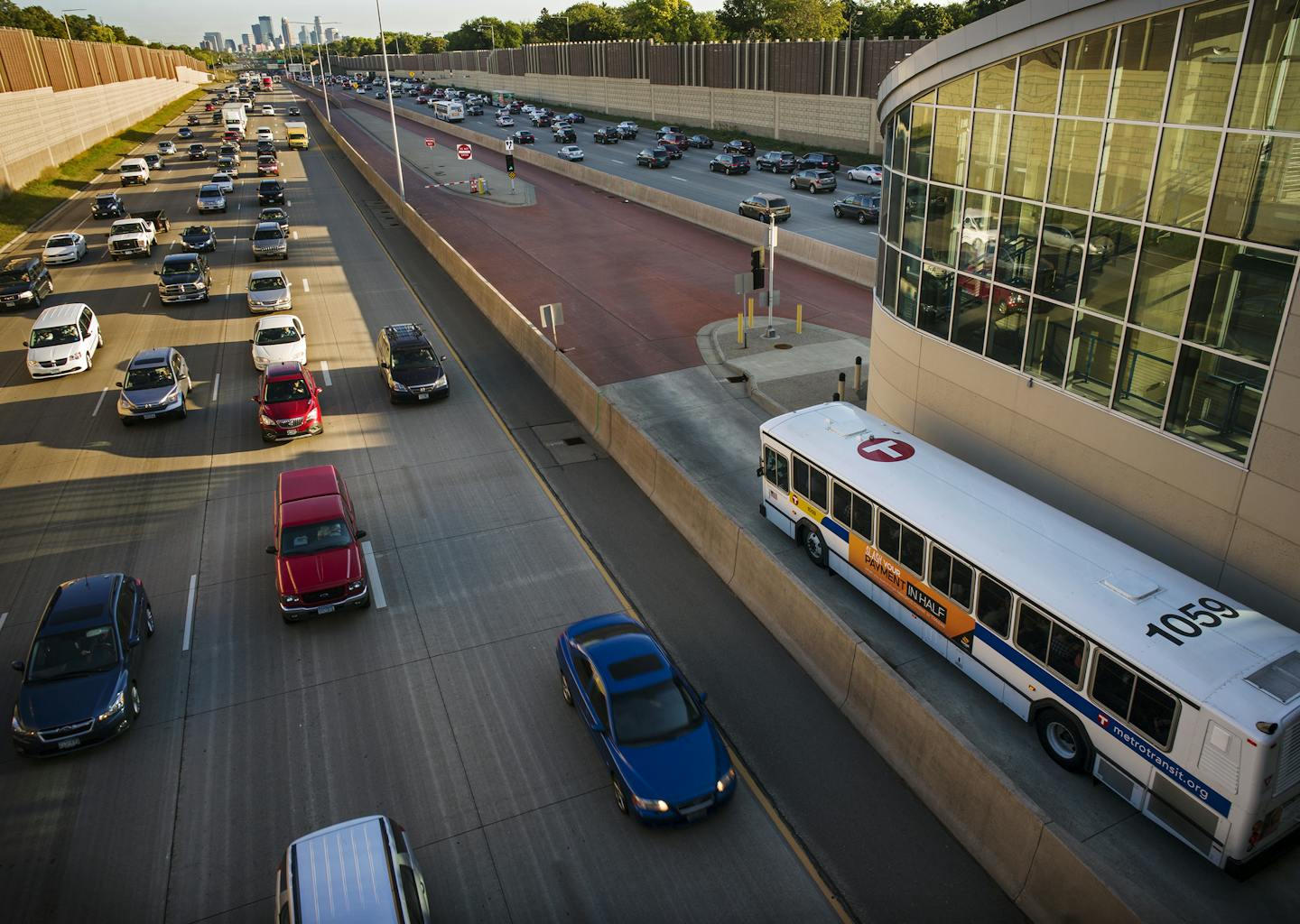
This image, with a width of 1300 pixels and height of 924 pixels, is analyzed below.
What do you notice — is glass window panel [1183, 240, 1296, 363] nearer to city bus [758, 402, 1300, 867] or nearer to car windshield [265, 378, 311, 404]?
city bus [758, 402, 1300, 867]

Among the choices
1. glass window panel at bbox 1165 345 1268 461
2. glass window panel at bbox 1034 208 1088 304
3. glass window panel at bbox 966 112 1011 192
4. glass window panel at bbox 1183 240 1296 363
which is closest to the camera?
glass window panel at bbox 1183 240 1296 363

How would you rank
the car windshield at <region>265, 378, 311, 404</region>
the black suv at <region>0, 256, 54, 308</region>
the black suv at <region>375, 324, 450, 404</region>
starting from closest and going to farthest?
the car windshield at <region>265, 378, 311, 404</region> → the black suv at <region>375, 324, 450, 404</region> → the black suv at <region>0, 256, 54, 308</region>

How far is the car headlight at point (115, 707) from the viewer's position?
1188cm

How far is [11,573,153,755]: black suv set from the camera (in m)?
11.7

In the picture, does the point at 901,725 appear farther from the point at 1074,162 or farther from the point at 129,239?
the point at 129,239

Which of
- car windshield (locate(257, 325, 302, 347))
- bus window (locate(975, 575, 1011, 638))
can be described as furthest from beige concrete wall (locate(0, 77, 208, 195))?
bus window (locate(975, 575, 1011, 638))

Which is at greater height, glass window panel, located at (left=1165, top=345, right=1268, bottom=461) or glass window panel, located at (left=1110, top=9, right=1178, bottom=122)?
glass window panel, located at (left=1110, top=9, right=1178, bottom=122)

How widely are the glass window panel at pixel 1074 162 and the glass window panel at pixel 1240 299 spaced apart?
2497 mm

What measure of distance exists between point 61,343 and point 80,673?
19.9m

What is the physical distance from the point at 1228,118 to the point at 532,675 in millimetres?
12957

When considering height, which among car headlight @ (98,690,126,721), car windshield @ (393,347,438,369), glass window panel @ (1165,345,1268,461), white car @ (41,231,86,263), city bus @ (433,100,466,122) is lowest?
car headlight @ (98,690,126,721)

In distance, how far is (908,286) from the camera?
18.3m

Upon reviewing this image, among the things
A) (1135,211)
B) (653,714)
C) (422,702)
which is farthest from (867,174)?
(653,714)

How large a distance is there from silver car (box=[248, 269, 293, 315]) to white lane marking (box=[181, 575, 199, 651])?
19438mm
